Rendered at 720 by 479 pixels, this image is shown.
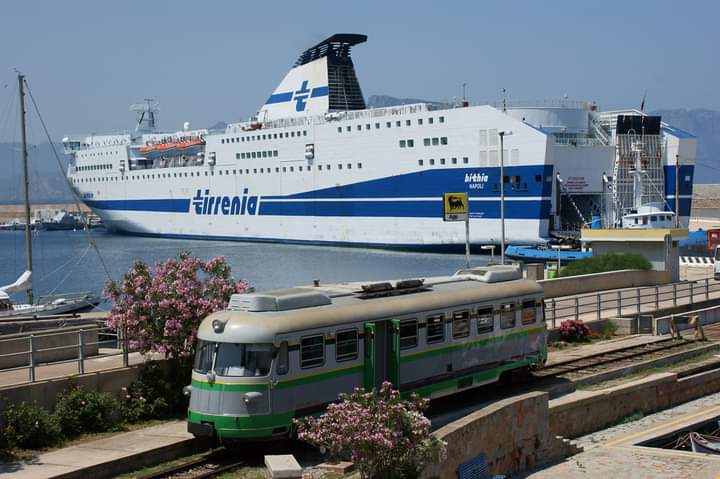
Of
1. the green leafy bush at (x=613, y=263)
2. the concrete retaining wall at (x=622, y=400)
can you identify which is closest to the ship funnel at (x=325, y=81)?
the green leafy bush at (x=613, y=263)

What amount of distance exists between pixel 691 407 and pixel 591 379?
187 centimetres

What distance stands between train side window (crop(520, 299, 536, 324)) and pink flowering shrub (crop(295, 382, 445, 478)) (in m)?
5.99

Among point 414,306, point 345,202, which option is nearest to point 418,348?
point 414,306

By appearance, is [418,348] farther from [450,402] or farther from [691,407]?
[691,407]

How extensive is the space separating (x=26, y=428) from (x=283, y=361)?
3.17 meters

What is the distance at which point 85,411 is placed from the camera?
12.2 m

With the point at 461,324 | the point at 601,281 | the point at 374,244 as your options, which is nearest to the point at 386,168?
the point at 374,244

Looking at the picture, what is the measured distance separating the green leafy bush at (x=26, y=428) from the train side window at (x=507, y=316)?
6.64m

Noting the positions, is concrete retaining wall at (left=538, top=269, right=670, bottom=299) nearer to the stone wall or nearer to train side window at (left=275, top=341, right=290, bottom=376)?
the stone wall

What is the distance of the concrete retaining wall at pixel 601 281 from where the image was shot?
26.4m

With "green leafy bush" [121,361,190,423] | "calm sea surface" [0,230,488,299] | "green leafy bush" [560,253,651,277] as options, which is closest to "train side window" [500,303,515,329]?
"green leafy bush" [121,361,190,423]

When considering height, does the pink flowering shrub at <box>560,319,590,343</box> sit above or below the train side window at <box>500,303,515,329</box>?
below

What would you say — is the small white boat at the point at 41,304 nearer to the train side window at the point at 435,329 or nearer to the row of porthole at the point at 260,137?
the train side window at the point at 435,329

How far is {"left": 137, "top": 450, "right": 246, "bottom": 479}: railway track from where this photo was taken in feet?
34.6
